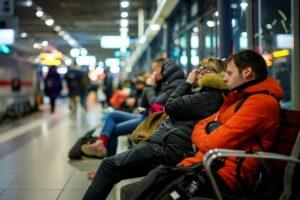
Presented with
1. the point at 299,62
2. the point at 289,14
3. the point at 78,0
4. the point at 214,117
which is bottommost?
the point at 214,117

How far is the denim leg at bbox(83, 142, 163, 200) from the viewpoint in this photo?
383 cm

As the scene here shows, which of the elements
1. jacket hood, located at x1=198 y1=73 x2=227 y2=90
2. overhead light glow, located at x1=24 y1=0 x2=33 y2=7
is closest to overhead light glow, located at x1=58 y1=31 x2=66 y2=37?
overhead light glow, located at x1=24 y1=0 x2=33 y2=7

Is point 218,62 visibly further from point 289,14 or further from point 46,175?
point 46,175

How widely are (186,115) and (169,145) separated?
0.27m

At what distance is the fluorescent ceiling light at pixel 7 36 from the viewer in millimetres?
17006

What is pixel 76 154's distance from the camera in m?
7.51

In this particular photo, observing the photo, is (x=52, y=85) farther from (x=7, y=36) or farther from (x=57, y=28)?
(x=57, y=28)

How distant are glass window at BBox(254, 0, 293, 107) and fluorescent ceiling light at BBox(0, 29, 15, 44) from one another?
1266 cm

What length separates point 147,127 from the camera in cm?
502

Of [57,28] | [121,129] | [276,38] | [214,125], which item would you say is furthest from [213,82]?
[57,28]

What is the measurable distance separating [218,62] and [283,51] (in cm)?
110

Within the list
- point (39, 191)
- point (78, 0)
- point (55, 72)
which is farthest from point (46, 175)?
point (55, 72)

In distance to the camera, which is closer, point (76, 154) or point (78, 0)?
point (76, 154)

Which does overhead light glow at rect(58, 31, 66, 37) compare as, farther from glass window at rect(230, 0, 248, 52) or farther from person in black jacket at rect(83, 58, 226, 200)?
person in black jacket at rect(83, 58, 226, 200)
